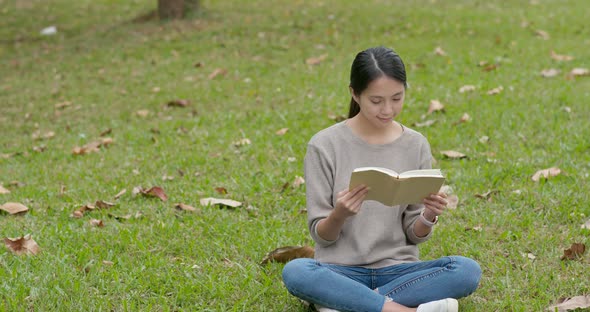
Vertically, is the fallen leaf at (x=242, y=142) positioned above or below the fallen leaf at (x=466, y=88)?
below

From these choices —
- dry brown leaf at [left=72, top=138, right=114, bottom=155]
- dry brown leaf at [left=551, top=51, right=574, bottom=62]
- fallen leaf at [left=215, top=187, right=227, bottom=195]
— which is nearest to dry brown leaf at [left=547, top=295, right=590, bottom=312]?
fallen leaf at [left=215, top=187, right=227, bottom=195]

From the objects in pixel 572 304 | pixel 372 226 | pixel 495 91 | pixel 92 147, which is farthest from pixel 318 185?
pixel 495 91

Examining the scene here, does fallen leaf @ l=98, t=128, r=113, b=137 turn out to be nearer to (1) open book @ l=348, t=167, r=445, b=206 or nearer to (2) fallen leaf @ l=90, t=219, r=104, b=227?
(2) fallen leaf @ l=90, t=219, r=104, b=227

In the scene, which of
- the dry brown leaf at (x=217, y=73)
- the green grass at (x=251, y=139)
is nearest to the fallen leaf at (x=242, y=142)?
the green grass at (x=251, y=139)

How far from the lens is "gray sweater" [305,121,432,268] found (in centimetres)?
309

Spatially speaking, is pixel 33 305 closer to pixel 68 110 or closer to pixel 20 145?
pixel 20 145

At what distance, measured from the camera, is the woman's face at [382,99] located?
295 centimetres

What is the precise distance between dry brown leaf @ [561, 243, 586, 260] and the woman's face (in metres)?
1.18

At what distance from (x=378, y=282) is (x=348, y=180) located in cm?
44

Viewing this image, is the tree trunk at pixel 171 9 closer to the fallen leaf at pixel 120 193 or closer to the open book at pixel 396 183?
the fallen leaf at pixel 120 193

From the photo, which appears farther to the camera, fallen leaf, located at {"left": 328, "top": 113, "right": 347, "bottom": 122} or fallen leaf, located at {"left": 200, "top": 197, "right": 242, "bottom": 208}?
fallen leaf, located at {"left": 328, "top": 113, "right": 347, "bottom": 122}

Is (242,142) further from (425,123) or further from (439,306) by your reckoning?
(439,306)

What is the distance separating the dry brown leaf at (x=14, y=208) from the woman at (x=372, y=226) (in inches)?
87.1

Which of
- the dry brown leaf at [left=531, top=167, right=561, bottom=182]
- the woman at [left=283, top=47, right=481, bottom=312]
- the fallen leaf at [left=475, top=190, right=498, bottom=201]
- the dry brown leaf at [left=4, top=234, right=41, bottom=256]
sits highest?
the woman at [left=283, top=47, right=481, bottom=312]
